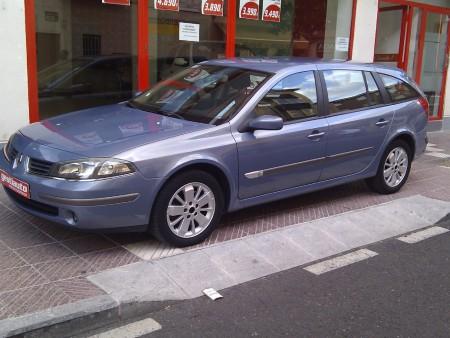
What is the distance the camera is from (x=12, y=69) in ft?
21.9

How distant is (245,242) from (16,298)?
2.03m

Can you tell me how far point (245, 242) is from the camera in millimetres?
4941

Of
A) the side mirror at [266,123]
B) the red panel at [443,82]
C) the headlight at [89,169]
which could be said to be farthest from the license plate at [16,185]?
the red panel at [443,82]

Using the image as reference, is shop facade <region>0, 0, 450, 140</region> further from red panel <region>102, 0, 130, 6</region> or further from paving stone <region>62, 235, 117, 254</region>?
paving stone <region>62, 235, 117, 254</region>

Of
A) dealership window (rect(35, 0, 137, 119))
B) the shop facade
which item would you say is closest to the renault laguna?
the shop facade

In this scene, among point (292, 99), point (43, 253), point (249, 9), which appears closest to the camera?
point (43, 253)

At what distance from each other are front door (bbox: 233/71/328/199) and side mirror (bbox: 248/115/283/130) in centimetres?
12

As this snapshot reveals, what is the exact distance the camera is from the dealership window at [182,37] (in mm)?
8203

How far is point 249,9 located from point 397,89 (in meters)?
3.56

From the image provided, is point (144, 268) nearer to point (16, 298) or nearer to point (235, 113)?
point (16, 298)

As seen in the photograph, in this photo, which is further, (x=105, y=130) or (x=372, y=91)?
(x=372, y=91)

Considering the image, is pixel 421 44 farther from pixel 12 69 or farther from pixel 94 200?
pixel 94 200

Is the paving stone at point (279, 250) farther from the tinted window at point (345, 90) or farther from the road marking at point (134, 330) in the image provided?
the tinted window at point (345, 90)

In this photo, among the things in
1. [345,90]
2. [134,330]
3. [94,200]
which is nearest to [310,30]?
[345,90]
